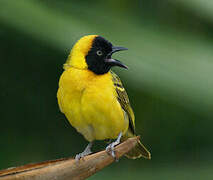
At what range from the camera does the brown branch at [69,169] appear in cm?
161

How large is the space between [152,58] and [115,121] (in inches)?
21.9

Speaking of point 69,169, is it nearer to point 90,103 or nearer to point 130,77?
point 90,103

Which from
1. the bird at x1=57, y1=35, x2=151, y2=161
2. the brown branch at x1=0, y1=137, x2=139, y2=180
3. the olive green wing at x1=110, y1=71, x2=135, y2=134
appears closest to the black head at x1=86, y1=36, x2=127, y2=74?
the bird at x1=57, y1=35, x2=151, y2=161

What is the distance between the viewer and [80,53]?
8.27 ft

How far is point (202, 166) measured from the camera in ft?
9.37

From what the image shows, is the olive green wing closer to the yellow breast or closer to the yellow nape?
the yellow breast

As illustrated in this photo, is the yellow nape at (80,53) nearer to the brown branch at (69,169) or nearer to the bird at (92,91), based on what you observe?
the bird at (92,91)

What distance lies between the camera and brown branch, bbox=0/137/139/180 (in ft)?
5.29

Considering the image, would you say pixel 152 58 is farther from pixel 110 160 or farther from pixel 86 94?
pixel 110 160

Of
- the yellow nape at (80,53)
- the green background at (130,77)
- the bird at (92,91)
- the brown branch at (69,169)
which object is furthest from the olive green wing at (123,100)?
the brown branch at (69,169)

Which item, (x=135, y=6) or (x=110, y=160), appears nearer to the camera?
(x=110, y=160)

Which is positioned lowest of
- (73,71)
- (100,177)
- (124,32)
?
(100,177)

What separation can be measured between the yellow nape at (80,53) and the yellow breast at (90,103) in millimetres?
40

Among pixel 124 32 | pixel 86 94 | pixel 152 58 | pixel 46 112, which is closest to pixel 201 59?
pixel 152 58
